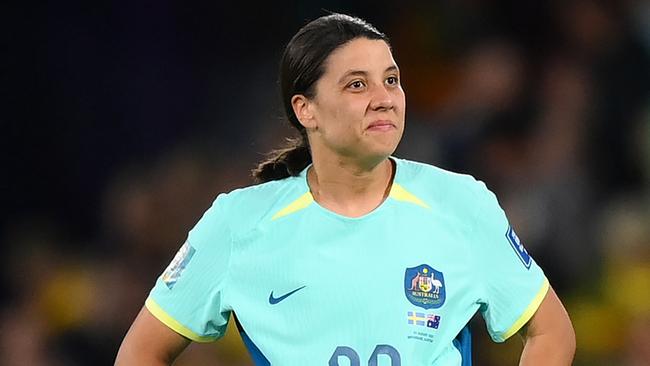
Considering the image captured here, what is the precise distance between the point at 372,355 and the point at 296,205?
513 millimetres

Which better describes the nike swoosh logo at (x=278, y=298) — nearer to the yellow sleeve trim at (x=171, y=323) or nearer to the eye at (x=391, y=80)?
the yellow sleeve trim at (x=171, y=323)

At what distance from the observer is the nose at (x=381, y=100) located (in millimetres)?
3766

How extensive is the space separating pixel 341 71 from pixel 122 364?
3.60 ft

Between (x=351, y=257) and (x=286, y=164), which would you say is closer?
(x=351, y=257)

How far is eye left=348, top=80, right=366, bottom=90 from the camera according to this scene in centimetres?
382

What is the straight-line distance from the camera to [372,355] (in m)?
3.73

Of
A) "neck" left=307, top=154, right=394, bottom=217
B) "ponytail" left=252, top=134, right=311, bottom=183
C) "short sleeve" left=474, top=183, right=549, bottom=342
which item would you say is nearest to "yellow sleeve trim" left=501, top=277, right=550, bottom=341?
"short sleeve" left=474, top=183, right=549, bottom=342

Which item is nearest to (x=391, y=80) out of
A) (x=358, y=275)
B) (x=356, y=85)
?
(x=356, y=85)

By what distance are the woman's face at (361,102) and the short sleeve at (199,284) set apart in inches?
17.0

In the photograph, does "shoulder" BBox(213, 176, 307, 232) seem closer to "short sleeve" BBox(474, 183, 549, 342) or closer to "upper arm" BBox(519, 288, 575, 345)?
"short sleeve" BBox(474, 183, 549, 342)

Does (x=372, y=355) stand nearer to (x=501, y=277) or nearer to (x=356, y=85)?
(x=501, y=277)

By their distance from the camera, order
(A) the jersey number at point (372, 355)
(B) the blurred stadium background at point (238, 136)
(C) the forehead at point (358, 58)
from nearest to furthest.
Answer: (A) the jersey number at point (372, 355) < (C) the forehead at point (358, 58) < (B) the blurred stadium background at point (238, 136)

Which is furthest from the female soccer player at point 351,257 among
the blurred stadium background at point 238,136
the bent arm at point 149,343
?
the blurred stadium background at point 238,136

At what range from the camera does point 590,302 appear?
6.59 m
